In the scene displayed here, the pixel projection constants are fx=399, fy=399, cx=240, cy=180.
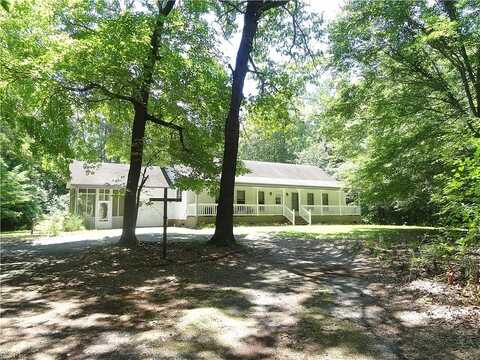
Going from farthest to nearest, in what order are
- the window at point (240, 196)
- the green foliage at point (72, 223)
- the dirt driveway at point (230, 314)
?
the window at point (240, 196), the green foliage at point (72, 223), the dirt driveway at point (230, 314)

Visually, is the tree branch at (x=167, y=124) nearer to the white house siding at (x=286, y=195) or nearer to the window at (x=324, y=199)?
the white house siding at (x=286, y=195)

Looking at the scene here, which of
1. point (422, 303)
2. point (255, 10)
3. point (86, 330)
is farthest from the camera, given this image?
point (255, 10)

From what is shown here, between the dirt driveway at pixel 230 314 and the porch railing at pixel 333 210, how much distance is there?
23859 millimetres

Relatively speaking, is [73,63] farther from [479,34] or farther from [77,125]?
[479,34]

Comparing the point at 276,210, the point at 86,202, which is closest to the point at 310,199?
the point at 276,210

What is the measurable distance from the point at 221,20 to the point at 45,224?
49.5 feet

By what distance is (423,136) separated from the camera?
15602 mm

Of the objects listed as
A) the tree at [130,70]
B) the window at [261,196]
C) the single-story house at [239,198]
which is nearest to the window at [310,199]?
the single-story house at [239,198]

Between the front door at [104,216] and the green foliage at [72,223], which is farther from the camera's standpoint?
the front door at [104,216]

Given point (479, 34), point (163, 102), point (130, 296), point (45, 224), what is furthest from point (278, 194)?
point (130, 296)

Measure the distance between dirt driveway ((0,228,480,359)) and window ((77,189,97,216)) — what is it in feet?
60.1

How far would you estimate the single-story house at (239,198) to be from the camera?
28.0 metres

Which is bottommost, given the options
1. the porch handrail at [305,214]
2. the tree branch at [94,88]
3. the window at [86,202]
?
the porch handrail at [305,214]

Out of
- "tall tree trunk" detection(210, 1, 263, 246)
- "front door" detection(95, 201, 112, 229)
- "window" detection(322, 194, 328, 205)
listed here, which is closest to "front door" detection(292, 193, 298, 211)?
"window" detection(322, 194, 328, 205)
